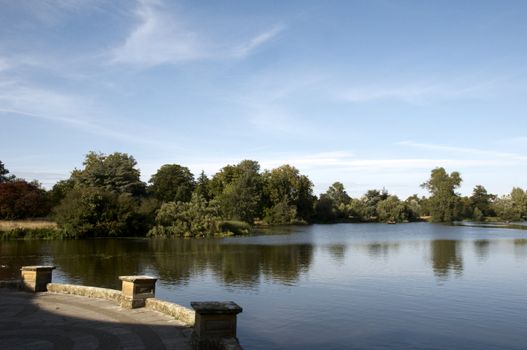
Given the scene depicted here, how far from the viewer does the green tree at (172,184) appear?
88.9 meters

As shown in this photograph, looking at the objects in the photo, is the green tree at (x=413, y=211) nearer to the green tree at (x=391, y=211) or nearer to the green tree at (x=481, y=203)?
the green tree at (x=391, y=211)

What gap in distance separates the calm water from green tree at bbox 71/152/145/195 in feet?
88.0

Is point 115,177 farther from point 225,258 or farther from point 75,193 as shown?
point 225,258

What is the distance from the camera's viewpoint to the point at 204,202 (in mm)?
62906

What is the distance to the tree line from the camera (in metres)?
53.9

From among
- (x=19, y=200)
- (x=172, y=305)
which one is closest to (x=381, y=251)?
(x=172, y=305)

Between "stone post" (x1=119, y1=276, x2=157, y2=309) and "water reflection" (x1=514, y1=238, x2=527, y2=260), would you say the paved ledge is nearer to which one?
Result: "stone post" (x1=119, y1=276, x2=157, y2=309)

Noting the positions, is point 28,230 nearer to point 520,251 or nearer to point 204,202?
point 204,202

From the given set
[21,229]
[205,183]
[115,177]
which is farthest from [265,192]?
[21,229]

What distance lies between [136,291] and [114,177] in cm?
6157

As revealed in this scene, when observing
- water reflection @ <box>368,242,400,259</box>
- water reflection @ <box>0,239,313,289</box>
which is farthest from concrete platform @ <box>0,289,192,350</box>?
water reflection @ <box>368,242,400,259</box>

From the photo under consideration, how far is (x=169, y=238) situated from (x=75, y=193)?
1178 centimetres

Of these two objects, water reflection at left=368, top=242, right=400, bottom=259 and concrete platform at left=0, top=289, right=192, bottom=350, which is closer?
concrete platform at left=0, top=289, right=192, bottom=350

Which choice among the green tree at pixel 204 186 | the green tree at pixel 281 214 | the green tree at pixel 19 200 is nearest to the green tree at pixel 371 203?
the green tree at pixel 281 214
